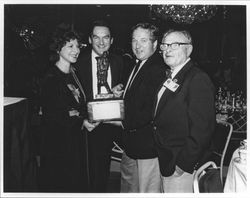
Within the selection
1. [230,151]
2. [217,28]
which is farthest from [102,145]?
[217,28]

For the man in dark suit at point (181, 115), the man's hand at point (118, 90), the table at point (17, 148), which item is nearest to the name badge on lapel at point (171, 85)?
the man in dark suit at point (181, 115)

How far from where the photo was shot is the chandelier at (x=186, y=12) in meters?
1.94

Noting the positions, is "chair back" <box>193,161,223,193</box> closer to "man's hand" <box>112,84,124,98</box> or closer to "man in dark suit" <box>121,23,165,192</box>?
A: "man in dark suit" <box>121,23,165,192</box>

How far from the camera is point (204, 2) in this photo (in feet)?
6.47

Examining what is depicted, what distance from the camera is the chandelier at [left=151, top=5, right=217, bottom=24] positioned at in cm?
194

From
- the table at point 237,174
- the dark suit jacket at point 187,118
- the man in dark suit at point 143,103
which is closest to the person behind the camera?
the table at point 237,174

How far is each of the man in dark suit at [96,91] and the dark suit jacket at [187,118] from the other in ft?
1.01

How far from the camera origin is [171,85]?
1.88m

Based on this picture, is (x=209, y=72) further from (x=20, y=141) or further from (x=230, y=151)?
(x=20, y=141)

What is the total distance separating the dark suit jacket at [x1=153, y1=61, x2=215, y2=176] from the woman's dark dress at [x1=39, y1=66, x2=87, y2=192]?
0.52m

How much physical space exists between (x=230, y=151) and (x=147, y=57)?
0.75 m

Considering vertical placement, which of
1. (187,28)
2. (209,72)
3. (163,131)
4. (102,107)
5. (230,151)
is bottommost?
(230,151)

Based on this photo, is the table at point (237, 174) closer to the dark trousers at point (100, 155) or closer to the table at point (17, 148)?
the dark trousers at point (100, 155)

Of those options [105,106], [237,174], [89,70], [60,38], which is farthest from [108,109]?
[237,174]
